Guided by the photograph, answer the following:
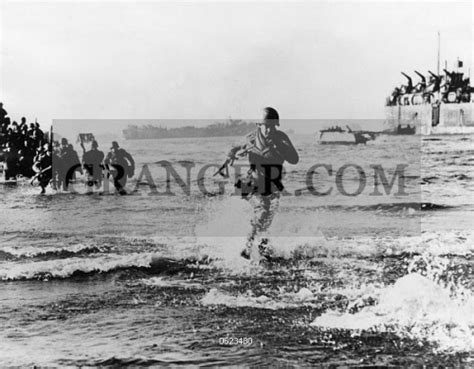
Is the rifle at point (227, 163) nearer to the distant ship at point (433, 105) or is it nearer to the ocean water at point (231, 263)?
the ocean water at point (231, 263)

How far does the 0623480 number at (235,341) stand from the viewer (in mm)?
3172

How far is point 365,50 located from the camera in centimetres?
346

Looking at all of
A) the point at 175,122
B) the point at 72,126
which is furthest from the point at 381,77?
the point at 72,126

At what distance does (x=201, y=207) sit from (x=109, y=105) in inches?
33.3

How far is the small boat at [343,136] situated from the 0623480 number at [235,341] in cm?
120

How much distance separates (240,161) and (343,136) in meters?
0.62

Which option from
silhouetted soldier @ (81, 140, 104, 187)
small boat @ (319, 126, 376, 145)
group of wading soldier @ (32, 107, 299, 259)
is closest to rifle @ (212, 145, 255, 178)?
group of wading soldier @ (32, 107, 299, 259)

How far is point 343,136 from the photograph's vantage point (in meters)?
3.39

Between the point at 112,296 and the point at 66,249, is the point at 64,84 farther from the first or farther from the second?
the point at 112,296

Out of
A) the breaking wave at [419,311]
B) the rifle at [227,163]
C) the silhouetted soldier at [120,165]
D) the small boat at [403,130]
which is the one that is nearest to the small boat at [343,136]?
the small boat at [403,130]

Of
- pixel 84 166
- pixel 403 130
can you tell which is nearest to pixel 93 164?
pixel 84 166

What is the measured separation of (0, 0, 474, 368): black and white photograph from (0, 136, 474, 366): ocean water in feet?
0.04

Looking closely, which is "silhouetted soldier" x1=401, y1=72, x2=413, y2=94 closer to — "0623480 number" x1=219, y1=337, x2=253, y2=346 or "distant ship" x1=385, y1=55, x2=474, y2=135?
"distant ship" x1=385, y1=55, x2=474, y2=135

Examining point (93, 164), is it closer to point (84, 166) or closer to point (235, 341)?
point (84, 166)
